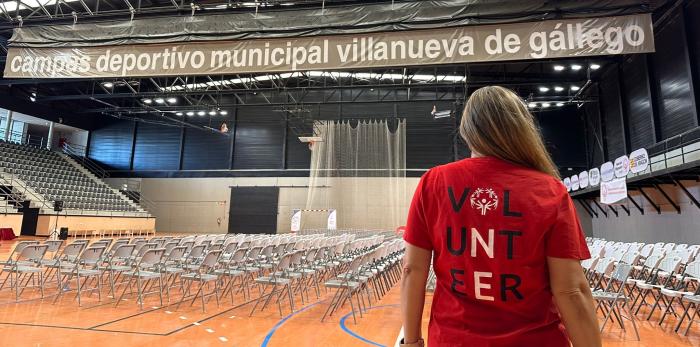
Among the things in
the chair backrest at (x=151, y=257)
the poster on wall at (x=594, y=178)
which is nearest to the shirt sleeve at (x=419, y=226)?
the chair backrest at (x=151, y=257)

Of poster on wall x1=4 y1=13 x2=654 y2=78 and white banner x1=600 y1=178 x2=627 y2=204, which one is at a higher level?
poster on wall x1=4 y1=13 x2=654 y2=78

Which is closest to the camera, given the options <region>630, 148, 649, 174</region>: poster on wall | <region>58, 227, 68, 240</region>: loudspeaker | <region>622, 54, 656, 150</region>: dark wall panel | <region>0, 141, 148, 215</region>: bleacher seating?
<region>630, 148, 649, 174</region>: poster on wall

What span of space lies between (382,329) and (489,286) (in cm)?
365

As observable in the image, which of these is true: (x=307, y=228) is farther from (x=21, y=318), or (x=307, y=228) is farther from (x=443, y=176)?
(x=443, y=176)

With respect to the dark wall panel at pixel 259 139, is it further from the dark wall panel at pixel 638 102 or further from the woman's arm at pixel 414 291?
the woman's arm at pixel 414 291

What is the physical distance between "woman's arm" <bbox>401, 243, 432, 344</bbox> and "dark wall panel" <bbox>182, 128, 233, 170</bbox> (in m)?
21.5

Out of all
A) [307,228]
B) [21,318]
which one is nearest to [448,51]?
[21,318]

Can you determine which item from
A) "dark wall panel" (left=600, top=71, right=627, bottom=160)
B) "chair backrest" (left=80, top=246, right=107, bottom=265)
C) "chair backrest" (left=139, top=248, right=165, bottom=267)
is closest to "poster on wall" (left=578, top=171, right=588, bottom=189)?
"dark wall panel" (left=600, top=71, right=627, bottom=160)

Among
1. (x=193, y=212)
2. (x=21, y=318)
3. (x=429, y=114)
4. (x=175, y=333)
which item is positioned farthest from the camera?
(x=193, y=212)

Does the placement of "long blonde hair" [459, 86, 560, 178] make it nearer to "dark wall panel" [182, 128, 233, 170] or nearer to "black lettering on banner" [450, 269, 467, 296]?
"black lettering on banner" [450, 269, 467, 296]

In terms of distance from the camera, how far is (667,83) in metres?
10.7

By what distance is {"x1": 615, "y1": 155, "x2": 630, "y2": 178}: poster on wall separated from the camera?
956cm

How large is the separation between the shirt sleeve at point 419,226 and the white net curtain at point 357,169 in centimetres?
1481

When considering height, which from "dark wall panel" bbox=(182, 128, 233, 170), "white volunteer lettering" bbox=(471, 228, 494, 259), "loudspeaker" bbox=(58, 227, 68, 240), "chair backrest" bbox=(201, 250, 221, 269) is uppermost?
"dark wall panel" bbox=(182, 128, 233, 170)
